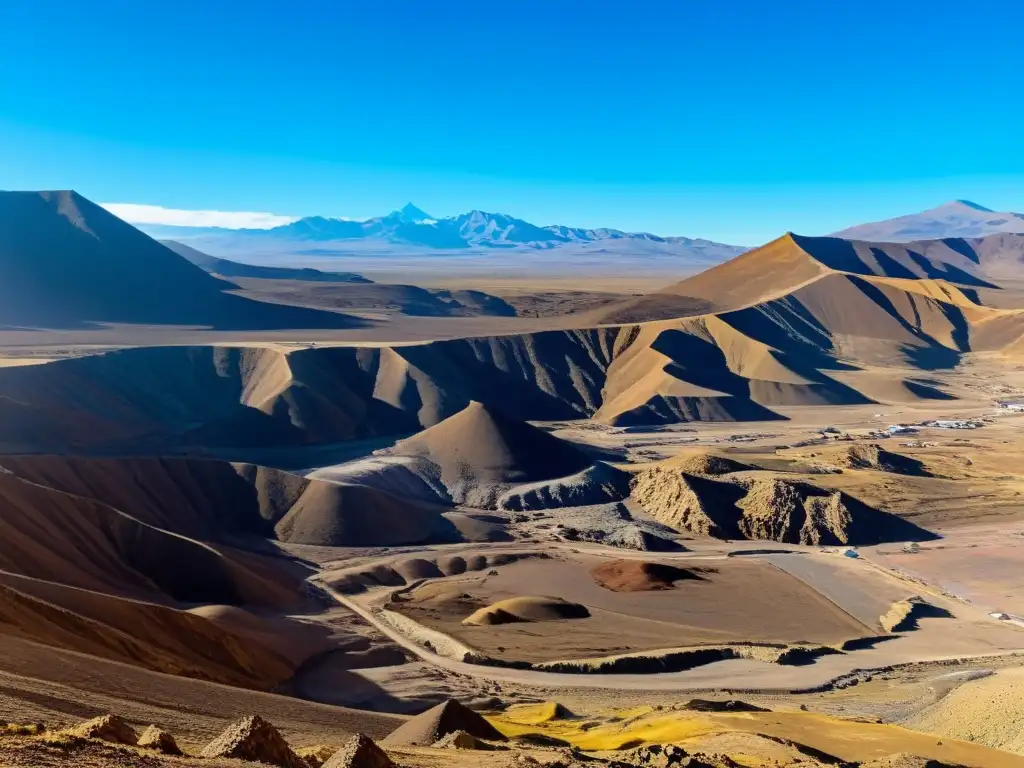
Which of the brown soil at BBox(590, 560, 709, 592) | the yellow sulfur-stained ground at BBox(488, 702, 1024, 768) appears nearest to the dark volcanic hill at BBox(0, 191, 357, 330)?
the brown soil at BBox(590, 560, 709, 592)

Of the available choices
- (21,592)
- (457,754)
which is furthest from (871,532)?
(21,592)

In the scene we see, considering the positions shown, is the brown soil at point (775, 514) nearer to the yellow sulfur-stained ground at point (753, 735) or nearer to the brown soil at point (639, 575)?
the brown soil at point (639, 575)

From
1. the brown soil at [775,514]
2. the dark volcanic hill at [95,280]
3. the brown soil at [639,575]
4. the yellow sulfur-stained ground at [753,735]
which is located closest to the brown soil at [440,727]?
the yellow sulfur-stained ground at [753,735]

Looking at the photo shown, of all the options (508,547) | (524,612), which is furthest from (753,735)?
(508,547)

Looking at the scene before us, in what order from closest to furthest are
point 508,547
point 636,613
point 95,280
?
point 636,613 → point 508,547 → point 95,280

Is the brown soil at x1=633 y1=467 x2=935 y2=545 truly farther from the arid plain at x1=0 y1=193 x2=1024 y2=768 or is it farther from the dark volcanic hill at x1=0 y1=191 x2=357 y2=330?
the dark volcanic hill at x1=0 y1=191 x2=357 y2=330

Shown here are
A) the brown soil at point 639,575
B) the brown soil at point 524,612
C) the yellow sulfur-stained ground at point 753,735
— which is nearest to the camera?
the yellow sulfur-stained ground at point 753,735

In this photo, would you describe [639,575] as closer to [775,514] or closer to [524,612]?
[524,612]
